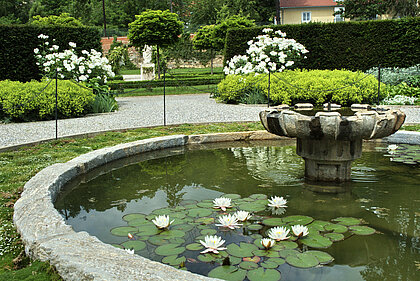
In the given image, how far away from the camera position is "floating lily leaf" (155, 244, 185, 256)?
8.77ft

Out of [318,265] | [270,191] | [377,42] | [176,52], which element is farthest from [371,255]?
[176,52]

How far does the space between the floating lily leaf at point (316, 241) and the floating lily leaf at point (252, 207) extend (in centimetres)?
66

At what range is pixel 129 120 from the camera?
918 cm

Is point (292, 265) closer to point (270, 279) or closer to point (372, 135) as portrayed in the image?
point (270, 279)

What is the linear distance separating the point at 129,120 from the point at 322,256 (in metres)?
7.15

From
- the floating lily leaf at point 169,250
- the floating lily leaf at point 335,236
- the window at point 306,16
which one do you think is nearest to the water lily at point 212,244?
the floating lily leaf at point 169,250

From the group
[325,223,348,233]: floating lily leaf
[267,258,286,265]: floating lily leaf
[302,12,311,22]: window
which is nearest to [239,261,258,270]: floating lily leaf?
[267,258,286,265]: floating lily leaf

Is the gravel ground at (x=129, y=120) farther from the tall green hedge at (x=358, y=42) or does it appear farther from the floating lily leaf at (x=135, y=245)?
the floating lily leaf at (x=135, y=245)

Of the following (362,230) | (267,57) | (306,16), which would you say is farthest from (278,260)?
(306,16)

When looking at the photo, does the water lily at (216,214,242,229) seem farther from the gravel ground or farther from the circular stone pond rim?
the gravel ground

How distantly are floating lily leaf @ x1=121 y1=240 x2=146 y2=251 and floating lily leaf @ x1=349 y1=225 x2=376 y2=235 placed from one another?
154 centimetres

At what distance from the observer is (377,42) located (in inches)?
556

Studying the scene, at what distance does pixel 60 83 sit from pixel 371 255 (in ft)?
29.6

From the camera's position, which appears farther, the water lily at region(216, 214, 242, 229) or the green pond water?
the water lily at region(216, 214, 242, 229)
